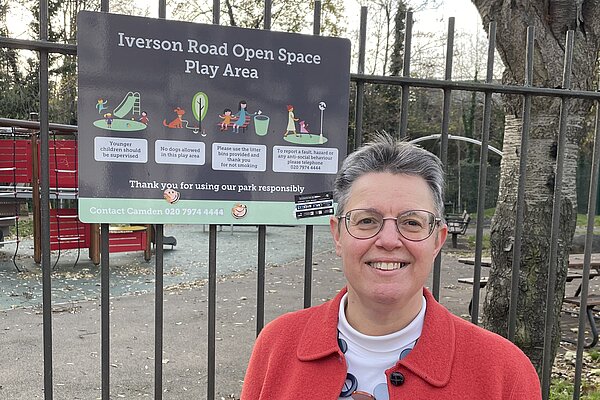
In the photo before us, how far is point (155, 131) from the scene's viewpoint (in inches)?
86.7

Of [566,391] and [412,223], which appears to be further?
[566,391]

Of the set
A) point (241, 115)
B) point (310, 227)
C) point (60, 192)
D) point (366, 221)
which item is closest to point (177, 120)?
point (241, 115)

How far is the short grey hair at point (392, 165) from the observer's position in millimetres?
1738

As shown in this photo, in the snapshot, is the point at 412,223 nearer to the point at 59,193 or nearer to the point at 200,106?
the point at 200,106

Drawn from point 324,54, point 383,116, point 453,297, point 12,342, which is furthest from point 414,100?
point 324,54

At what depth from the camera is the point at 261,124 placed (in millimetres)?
2311

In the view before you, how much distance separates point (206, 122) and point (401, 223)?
923 mm

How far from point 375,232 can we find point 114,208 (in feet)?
3.39

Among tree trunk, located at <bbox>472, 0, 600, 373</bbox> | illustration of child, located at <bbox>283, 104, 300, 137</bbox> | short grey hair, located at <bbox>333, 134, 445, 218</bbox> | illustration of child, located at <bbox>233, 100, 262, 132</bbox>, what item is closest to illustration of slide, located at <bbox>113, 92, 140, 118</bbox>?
illustration of child, located at <bbox>233, 100, 262, 132</bbox>

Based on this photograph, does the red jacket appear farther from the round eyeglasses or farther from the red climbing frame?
the red climbing frame

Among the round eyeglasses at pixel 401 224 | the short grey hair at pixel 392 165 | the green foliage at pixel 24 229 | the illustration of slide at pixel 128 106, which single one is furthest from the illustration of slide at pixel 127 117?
the green foliage at pixel 24 229

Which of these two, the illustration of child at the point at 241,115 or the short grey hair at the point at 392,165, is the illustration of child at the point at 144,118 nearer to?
the illustration of child at the point at 241,115

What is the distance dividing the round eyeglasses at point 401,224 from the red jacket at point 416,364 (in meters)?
0.26

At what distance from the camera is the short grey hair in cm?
174
